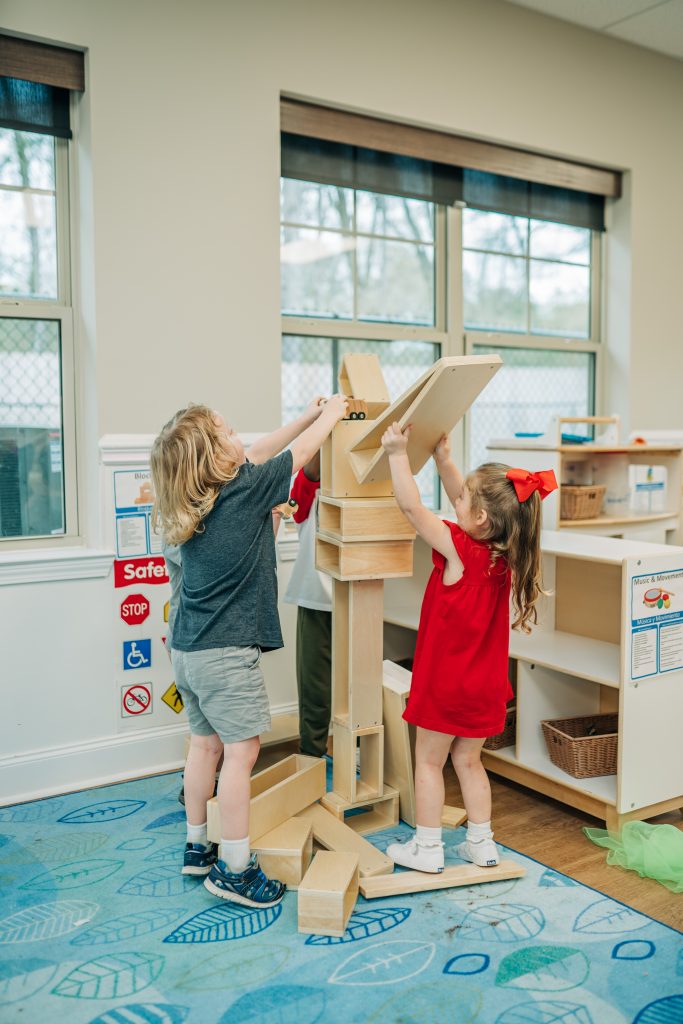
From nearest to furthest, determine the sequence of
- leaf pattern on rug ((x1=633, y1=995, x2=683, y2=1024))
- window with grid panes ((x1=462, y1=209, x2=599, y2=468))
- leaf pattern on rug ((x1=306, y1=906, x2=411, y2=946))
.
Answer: leaf pattern on rug ((x1=633, y1=995, x2=683, y2=1024)), leaf pattern on rug ((x1=306, y1=906, x2=411, y2=946)), window with grid panes ((x1=462, y1=209, x2=599, y2=468))

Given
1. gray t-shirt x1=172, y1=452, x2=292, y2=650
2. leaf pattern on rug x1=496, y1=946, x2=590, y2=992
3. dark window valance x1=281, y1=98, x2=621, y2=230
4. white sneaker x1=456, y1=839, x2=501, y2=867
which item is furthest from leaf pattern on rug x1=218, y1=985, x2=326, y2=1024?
dark window valance x1=281, y1=98, x2=621, y2=230

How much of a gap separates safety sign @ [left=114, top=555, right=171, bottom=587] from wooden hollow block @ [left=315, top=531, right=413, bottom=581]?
74 centimetres

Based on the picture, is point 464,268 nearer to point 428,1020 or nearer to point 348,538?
point 348,538

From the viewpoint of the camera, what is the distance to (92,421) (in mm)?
2912

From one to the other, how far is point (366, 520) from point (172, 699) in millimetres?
1165

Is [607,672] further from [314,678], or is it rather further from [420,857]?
[314,678]

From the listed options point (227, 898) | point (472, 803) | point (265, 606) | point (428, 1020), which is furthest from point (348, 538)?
point (428, 1020)

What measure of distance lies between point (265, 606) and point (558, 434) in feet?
5.51

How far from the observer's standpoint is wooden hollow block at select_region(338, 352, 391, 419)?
2367mm

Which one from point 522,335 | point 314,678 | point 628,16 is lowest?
point 314,678

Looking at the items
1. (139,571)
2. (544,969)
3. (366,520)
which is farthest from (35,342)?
(544,969)

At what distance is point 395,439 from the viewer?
209cm

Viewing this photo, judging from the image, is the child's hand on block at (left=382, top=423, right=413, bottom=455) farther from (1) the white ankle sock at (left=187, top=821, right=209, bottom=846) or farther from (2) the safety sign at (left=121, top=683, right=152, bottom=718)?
(2) the safety sign at (left=121, top=683, right=152, bottom=718)

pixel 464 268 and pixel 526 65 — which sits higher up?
pixel 526 65
